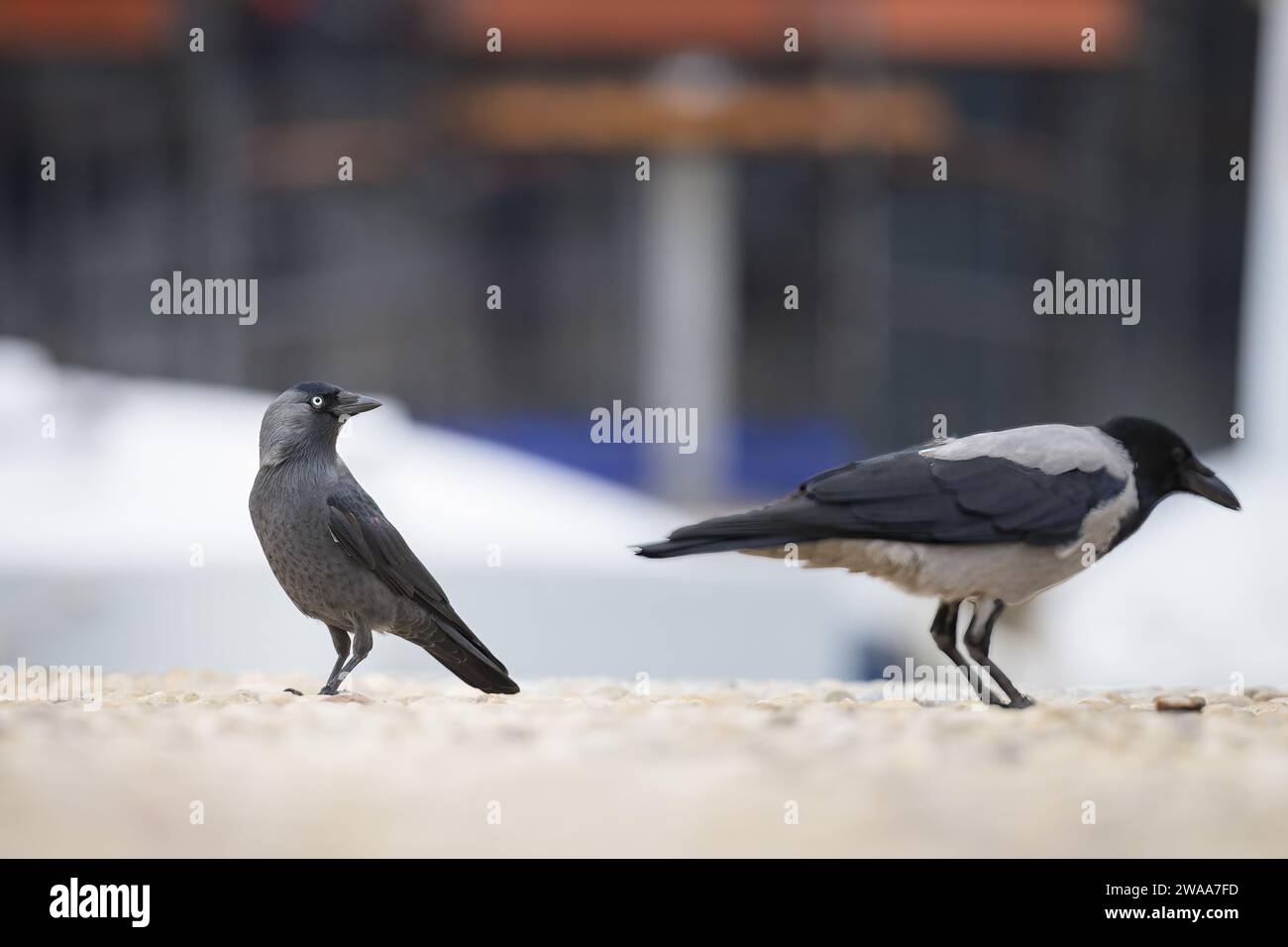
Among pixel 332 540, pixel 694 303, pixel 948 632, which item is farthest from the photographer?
pixel 694 303

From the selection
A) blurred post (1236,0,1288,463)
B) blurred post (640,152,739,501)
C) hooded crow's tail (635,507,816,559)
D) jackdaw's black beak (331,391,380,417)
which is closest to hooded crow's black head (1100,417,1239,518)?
hooded crow's tail (635,507,816,559)

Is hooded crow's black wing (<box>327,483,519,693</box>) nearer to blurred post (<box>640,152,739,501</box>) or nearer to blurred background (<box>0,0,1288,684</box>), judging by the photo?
blurred background (<box>0,0,1288,684</box>)

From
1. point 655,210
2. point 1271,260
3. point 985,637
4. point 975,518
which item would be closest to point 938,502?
point 975,518

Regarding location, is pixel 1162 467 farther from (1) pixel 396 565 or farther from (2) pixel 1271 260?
(2) pixel 1271 260

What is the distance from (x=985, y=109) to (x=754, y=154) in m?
0.84

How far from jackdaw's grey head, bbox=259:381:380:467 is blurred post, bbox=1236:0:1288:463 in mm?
2929

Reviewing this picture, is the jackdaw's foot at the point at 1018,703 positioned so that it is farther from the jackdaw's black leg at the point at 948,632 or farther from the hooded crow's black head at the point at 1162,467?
the hooded crow's black head at the point at 1162,467

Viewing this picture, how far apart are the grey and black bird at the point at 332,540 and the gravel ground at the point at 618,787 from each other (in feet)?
0.66

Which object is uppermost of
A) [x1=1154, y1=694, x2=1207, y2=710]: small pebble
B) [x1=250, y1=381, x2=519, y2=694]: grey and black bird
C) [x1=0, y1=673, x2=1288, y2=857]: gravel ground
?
[x1=250, y1=381, x2=519, y2=694]: grey and black bird

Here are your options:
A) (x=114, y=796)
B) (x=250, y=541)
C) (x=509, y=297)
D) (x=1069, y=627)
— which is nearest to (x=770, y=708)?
(x=114, y=796)

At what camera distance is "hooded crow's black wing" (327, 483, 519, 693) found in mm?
1493

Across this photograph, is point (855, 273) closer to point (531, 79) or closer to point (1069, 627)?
point (531, 79)

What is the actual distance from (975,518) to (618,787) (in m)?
0.73

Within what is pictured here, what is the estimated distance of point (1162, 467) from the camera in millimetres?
1712
